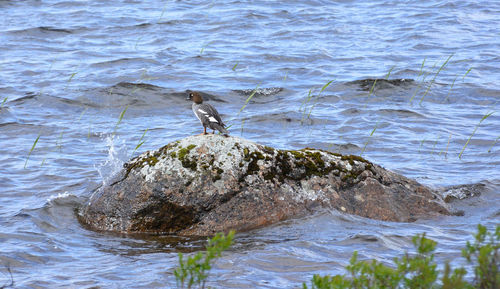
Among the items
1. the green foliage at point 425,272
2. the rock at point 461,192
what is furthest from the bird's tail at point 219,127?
the green foliage at point 425,272

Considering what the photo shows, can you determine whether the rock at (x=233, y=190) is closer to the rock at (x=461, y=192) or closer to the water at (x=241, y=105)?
the water at (x=241, y=105)

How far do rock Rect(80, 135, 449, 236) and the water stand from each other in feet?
0.67

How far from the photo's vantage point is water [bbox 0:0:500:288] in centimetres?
671

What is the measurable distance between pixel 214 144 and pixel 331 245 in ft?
5.82

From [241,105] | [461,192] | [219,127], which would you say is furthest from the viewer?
[241,105]

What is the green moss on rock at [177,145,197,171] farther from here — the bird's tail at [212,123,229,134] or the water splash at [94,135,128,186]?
the water splash at [94,135,128,186]

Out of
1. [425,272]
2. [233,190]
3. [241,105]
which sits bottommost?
[241,105]

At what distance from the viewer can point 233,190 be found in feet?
23.4

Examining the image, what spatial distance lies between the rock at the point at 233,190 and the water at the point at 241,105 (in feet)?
0.67

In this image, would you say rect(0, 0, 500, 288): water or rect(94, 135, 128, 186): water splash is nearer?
rect(0, 0, 500, 288): water

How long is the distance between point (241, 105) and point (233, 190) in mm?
6867

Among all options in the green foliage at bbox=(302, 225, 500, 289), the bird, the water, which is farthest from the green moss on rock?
the green foliage at bbox=(302, 225, 500, 289)

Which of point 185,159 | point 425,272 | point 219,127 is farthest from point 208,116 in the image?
point 425,272

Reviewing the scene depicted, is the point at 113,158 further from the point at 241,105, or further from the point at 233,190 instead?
the point at 241,105
